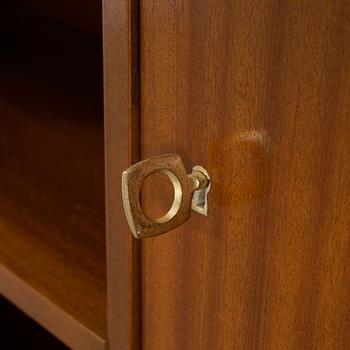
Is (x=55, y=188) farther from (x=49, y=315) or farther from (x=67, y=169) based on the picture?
(x=49, y=315)

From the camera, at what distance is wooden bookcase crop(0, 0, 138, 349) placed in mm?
390

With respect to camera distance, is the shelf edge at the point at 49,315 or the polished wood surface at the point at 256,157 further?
the shelf edge at the point at 49,315

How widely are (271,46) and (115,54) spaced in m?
0.10

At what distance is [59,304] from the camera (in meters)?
0.48

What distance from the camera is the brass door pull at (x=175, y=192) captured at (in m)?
0.32

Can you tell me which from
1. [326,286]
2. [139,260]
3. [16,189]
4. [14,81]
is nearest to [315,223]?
[326,286]

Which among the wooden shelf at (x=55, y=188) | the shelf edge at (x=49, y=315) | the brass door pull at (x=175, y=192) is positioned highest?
the brass door pull at (x=175, y=192)

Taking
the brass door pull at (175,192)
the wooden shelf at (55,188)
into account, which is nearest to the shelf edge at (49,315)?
the wooden shelf at (55,188)

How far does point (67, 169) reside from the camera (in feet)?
2.22

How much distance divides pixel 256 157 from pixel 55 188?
353 millimetres

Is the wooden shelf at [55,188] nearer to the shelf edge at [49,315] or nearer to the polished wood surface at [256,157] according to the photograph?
the shelf edge at [49,315]

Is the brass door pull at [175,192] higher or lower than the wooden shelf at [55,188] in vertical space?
higher

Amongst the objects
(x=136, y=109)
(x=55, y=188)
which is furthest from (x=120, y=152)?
(x=55, y=188)

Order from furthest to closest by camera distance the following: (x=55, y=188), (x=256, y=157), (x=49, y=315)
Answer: (x=55, y=188) < (x=49, y=315) < (x=256, y=157)
